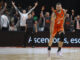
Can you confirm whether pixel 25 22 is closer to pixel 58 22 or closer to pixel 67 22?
pixel 67 22

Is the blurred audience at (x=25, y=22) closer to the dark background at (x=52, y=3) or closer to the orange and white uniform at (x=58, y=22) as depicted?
the dark background at (x=52, y=3)

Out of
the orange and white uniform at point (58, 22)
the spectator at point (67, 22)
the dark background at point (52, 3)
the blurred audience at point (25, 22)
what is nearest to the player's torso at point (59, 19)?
the orange and white uniform at point (58, 22)

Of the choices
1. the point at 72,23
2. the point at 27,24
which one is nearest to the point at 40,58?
the point at 27,24

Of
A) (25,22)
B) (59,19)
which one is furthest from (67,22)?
(59,19)

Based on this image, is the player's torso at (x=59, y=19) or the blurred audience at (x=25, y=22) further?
the blurred audience at (x=25, y=22)

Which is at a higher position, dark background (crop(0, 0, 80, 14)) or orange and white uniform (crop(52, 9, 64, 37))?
dark background (crop(0, 0, 80, 14))

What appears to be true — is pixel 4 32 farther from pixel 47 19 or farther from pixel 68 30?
pixel 68 30

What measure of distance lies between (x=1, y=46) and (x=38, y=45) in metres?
2.04

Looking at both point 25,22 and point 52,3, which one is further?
point 52,3

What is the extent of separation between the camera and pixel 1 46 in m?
13.6

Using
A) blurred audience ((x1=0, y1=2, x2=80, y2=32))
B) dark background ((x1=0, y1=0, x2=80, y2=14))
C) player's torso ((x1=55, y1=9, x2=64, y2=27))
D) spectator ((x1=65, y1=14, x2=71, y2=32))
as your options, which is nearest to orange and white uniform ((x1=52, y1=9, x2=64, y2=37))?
player's torso ((x1=55, y1=9, x2=64, y2=27))

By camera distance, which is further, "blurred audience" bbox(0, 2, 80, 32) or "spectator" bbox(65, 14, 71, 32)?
"spectator" bbox(65, 14, 71, 32)

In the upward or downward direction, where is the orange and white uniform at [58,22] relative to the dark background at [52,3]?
downward

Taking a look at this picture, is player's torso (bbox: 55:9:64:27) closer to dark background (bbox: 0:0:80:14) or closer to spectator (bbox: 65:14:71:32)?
spectator (bbox: 65:14:71:32)
